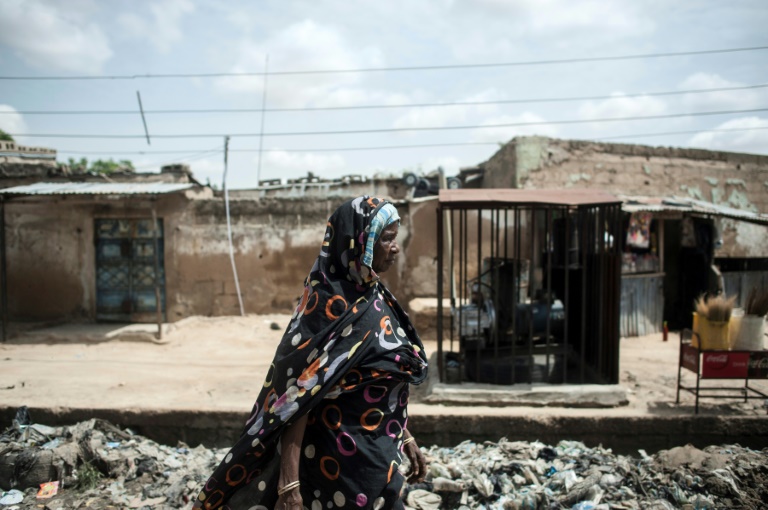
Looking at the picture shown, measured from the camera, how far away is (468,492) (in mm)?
3660

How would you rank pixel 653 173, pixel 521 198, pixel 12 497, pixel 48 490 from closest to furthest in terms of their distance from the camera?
pixel 12 497, pixel 48 490, pixel 521 198, pixel 653 173

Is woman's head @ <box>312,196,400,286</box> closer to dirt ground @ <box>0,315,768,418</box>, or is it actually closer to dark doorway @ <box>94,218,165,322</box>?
dirt ground @ <box>0,315,768,418</box>

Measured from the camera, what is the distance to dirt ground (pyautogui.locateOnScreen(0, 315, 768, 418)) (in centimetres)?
506

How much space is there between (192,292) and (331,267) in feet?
31.2

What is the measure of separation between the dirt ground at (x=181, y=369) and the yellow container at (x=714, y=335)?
24.4 inches

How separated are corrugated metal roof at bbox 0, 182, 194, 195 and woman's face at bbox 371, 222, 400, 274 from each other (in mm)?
8585

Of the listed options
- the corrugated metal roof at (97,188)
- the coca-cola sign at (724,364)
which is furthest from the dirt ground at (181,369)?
the corrugated metal roof at (97,188)

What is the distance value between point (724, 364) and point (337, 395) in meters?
4.26

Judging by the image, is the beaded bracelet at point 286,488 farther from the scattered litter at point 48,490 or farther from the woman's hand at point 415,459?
the scattered litter at point 48,490

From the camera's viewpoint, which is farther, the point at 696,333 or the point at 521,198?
the point at 521,198

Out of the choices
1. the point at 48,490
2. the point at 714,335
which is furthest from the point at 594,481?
the point at 48,490

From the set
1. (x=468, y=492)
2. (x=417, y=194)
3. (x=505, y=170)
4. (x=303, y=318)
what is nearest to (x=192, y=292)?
(x=417, y=194)

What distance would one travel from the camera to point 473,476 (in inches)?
147

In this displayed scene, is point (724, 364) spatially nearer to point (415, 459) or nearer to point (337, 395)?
point (415, 459)
